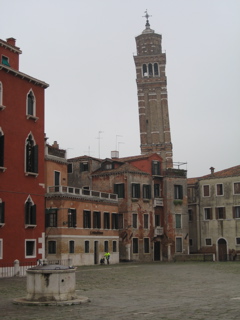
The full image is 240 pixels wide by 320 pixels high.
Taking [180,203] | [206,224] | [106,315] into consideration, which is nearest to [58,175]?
[180,203]

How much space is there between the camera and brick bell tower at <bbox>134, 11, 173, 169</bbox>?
81938 mm

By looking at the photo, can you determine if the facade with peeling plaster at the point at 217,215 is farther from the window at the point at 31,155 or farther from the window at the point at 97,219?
the window at the point at 31,155

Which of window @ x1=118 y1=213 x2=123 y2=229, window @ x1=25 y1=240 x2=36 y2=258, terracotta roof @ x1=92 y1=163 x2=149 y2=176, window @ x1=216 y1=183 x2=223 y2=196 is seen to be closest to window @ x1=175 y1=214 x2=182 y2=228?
window @ x1=216 y1=183 x2=223 y2=196

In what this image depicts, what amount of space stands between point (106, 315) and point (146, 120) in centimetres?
7164

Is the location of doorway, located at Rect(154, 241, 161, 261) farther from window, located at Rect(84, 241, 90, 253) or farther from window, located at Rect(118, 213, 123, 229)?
window, located at Rect(84, 241, 90, 253)

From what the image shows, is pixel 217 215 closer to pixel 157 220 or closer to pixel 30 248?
pixel 157 220

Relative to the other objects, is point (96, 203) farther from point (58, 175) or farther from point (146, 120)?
point (146, 120)

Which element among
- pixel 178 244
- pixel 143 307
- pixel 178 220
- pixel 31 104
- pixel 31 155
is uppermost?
pixel 31 104

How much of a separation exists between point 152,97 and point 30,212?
2109 inches

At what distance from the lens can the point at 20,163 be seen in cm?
3266

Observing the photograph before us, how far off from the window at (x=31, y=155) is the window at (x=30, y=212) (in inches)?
79.0

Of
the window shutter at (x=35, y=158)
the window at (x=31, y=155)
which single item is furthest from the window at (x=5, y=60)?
the window shutter at (x=35, y=158)

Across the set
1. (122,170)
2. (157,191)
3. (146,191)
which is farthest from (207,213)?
(122,170)

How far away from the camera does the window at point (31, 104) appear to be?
34.1 metres
